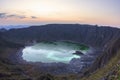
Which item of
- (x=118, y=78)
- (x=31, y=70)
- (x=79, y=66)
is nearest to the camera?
(x=118, y=78)

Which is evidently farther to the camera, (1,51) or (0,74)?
(1,51)

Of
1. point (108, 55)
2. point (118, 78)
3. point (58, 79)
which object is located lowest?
point (118, 78)

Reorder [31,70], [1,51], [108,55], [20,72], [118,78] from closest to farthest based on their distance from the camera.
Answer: [118,78] → [108,55] → [20,72] → [31,70] → [1,51]

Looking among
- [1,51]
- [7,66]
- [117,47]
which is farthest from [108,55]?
[1,51]

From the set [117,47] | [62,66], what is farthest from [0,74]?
[117,47]

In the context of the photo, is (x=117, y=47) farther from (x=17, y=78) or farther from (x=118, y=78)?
(x=118, y=78)

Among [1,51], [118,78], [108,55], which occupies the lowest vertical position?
[118,78]

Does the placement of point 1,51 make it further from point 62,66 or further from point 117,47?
point 117,47

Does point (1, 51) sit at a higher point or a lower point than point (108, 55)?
higher

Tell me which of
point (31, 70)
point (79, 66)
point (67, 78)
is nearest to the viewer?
point (67, 78)
